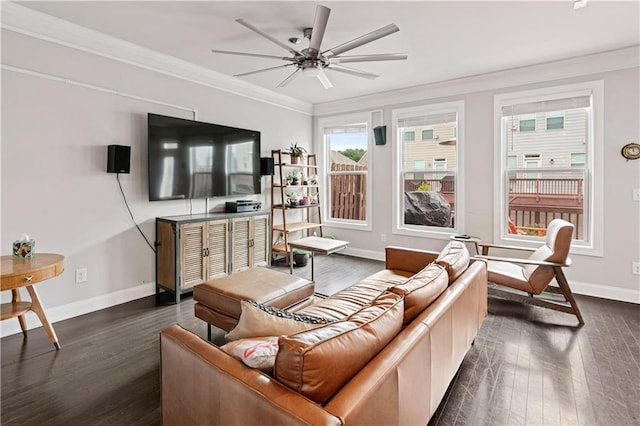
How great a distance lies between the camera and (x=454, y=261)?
7.04 ft

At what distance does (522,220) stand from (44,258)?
5.09 meters

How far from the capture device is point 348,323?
4.07 ft

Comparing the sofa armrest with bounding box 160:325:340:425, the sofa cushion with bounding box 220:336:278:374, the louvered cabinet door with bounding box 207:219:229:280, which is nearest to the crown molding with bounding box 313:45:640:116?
the louvered cabinet door with bounding box 207:219:229:280

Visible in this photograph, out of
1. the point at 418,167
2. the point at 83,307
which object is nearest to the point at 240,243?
the point at 83,307

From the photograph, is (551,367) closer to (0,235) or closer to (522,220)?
(522,220)

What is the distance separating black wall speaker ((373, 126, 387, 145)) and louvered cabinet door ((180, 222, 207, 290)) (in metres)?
3.01

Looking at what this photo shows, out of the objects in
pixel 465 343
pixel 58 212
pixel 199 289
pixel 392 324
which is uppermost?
pixel 58 212

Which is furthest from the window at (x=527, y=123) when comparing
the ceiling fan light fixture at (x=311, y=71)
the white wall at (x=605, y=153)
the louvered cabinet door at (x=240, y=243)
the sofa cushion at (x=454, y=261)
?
the louvered cabinet door at (x=240, y=243)

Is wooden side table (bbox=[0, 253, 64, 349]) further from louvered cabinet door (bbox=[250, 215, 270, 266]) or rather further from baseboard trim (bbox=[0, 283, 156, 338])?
louvered cabinet door (bbox=[250, 215, 270, 266])

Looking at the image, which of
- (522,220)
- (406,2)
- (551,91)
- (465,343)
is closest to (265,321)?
(465,343)

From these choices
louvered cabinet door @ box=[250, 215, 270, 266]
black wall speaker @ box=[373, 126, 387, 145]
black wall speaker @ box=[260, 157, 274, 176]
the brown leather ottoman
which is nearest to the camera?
the brown leather ottoman

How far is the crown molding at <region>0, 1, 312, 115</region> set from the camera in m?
2.65

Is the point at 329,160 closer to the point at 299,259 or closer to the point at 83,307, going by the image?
the point at 299,259

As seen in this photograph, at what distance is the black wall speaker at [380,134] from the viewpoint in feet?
16.8
